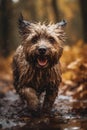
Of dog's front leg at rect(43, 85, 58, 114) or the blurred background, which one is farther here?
the blurred background

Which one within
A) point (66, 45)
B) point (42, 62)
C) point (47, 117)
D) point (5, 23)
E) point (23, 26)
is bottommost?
point (47, 117)

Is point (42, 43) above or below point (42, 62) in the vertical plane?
above

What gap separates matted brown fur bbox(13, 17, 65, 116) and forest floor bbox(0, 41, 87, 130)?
375mm

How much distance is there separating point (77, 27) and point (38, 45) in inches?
1545

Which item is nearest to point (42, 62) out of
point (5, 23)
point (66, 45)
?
point (5, 23)

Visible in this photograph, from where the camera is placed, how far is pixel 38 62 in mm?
9266

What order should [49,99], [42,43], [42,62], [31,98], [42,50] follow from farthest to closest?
[49,99]
[31,98]
[42,62]
[42,43]
[42,50]

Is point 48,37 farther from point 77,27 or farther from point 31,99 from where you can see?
point 77,27

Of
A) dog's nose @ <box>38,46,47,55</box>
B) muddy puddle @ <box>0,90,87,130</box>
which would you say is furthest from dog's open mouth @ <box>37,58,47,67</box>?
muddy puddle @ <box>0,90,87,130</box>

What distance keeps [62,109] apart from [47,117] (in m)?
0.96

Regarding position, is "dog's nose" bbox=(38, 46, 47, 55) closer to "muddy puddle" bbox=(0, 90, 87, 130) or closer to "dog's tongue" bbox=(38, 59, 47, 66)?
"dog's tongue" bbox=(38, 59, 47, 66)

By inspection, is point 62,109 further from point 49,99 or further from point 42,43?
point 42,43

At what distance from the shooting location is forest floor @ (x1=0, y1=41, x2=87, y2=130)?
8938 mm

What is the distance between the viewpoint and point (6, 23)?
80.4ft
